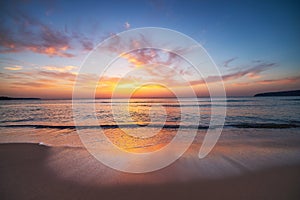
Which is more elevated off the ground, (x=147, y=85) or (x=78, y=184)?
(x=147, y=85)

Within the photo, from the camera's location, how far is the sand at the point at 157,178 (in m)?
3.32

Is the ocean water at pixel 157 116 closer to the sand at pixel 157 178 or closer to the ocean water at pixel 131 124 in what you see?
the ocean water at pixel 131 124

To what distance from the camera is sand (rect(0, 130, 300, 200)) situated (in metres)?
3.32

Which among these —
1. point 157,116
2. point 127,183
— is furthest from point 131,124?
point 127,183

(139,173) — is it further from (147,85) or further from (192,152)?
(147,85)

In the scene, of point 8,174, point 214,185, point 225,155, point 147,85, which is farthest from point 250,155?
point 147,85

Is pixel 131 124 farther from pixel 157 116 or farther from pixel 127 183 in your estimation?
pixel 127 183

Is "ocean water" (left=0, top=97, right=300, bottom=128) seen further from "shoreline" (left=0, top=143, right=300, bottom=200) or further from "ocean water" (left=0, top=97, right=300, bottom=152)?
"shoreline" (left=0, top=143, right=300, bottom=200)

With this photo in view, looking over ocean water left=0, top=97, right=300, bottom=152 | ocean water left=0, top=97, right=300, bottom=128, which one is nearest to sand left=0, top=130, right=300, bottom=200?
ocean water left=0, top=97, right=300, bottom=152

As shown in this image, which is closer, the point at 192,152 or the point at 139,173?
the point at 139,173

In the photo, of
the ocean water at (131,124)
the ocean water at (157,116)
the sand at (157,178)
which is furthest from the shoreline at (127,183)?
the ocean water at (157,116)

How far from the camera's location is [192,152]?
6.16 meters

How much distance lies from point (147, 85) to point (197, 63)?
8.27 metres

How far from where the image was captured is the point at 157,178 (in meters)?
4.02
